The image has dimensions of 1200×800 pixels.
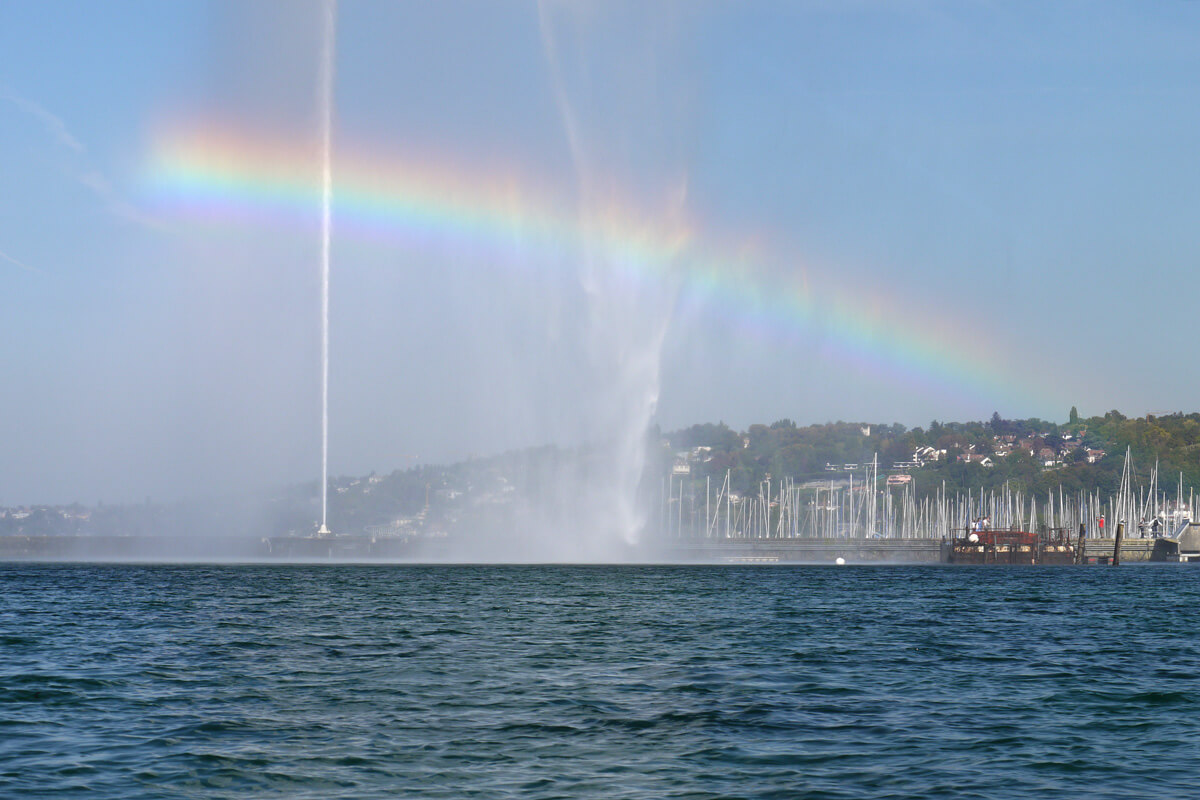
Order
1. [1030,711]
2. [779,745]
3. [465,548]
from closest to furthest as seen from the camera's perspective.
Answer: [779,745] → [1030,711] → [465,548]

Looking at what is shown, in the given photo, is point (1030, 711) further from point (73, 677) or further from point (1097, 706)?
point (73, 677)

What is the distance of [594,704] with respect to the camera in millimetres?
23328

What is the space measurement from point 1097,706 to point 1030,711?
72.8 inches

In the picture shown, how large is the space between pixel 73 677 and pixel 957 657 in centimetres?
2293

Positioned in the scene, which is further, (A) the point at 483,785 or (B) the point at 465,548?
(B) the point at 465,548

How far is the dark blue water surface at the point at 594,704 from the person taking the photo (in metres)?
16.5

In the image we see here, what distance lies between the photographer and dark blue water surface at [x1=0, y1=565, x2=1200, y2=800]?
16484 millimetres

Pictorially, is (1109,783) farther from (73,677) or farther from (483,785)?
(73,677)

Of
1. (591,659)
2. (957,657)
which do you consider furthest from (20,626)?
(957,657)

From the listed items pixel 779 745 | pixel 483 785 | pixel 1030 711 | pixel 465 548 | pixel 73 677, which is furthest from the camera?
pixel 465 548

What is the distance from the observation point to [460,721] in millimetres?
21156

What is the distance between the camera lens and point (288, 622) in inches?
1718

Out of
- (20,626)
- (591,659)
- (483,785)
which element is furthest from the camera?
(20,626)

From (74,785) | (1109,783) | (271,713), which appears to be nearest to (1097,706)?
(1109,783)
